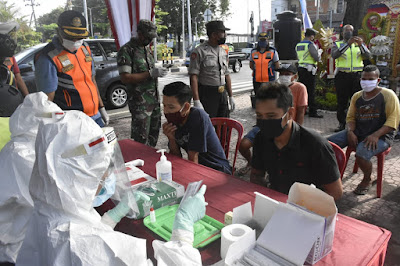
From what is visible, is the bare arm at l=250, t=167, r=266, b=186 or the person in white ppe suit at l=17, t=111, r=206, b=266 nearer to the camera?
the person in white ppe suit at l=17, t=111, r=206, b=266

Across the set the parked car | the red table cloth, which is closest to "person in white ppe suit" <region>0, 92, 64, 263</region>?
the red table cloth

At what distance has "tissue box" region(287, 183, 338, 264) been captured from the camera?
1091mm

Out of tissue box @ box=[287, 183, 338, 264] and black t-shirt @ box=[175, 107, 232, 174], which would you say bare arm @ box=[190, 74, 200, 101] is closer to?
black t-shirt @ box=[175, 107, 232, 174]

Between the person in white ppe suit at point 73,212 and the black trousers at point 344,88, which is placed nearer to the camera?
the person in white ppe suit at point 73,212

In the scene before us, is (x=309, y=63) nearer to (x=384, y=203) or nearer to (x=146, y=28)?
(x=384, y=203)

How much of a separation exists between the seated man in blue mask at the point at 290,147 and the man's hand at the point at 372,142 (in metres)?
1.42

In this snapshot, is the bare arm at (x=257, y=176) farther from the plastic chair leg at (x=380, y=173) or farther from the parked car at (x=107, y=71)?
the parked car at (x=107, y=71)

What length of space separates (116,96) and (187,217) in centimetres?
658

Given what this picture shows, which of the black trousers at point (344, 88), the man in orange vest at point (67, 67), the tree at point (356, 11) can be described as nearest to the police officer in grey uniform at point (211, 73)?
the man in orange vest at point (67, 67)

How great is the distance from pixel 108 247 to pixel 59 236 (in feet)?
0.53

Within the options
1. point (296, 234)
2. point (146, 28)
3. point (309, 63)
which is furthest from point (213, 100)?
point (309, 63)

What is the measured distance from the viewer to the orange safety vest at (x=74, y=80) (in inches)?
108

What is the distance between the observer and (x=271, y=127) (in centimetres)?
192

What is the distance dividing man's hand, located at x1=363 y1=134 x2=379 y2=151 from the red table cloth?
187cm
